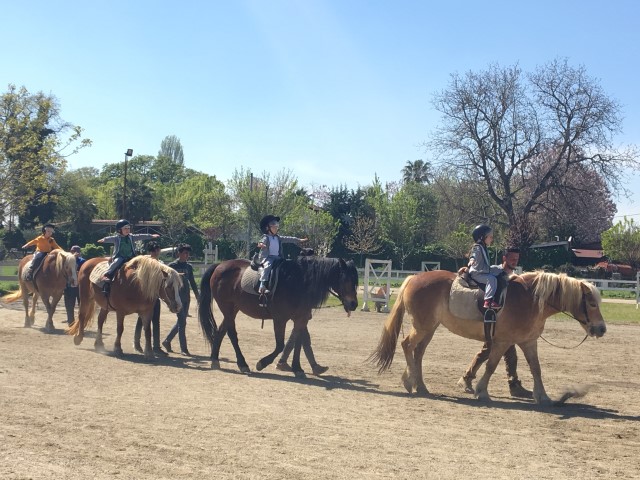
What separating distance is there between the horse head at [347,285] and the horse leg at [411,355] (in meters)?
0.93

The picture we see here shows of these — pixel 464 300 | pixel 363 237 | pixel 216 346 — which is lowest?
pixel 216 346

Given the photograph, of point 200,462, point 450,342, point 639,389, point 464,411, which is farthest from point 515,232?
point 200,462

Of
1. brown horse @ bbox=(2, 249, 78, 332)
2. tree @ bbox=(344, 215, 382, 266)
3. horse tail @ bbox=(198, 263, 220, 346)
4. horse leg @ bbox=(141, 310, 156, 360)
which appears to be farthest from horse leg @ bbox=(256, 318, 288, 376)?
tree @ bbox=(344, 215, 382, 266)

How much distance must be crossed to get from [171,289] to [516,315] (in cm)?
598

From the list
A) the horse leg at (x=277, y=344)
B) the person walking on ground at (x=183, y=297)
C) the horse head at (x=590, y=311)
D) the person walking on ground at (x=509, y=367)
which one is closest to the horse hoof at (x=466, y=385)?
the person walking on ground at (x=509, y=367)

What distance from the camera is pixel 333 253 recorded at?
5806 cm

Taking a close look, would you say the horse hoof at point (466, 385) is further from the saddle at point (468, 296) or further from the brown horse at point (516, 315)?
the saddle at point (468, 296)

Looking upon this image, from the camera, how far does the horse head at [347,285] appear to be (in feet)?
33.5

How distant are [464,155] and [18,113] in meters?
29.1

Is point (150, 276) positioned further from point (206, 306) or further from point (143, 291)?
point (206, 306)

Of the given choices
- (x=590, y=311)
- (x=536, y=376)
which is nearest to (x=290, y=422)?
(x=536, y=376)

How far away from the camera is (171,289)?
39.8 ft

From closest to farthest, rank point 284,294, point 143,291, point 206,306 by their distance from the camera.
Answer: point 284,294, point 206,306, point 143,291

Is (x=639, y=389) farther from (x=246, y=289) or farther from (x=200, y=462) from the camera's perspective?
(x=200, y=462)
